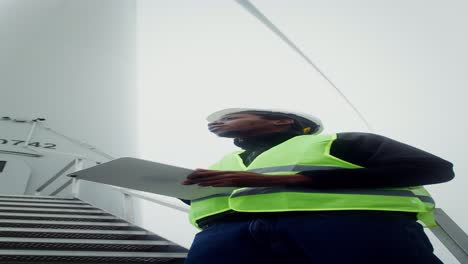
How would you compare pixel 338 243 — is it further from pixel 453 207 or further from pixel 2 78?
pixel 2 78

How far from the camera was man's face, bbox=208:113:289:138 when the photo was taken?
836mm

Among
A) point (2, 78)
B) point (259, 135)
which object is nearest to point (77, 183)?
point (2, 78)

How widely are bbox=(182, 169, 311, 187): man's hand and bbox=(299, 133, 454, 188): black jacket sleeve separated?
0.11ft

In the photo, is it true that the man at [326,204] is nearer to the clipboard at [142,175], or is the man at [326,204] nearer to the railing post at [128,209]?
the clipboard at [142,175]

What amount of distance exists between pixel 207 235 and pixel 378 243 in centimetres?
34

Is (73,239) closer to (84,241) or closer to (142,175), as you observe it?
(84,241)

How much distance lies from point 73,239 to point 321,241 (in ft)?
4.06

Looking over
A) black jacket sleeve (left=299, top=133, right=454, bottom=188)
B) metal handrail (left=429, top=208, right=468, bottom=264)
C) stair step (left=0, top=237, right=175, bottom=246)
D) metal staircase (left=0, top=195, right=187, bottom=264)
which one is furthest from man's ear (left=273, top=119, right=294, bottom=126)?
stair step (left=0, top=237, right=175, bottom=246)

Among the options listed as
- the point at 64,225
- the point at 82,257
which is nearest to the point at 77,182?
the point at 64,225

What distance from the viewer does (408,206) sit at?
697 mm

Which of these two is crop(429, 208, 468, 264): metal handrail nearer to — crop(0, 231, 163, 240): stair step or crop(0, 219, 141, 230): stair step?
crop(0, 231, 163, 240): stair step

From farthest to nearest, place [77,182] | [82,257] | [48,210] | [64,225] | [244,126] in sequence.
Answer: [77,182] < [48,210] < [64,225] < [82,257] < [244,126]

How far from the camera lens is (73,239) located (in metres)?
1.56

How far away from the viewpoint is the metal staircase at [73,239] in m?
1.35
